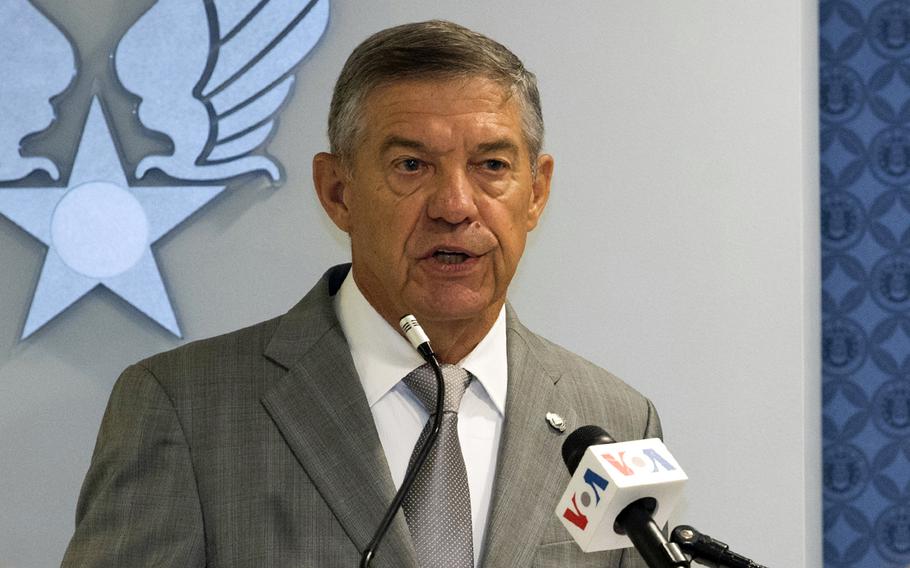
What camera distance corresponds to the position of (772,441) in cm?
261

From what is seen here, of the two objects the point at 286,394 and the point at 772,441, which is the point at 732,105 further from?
the point at 286,394

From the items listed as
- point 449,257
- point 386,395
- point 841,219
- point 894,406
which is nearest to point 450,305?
point 449,257

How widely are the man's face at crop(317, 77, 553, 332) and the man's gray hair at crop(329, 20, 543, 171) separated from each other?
18 mm

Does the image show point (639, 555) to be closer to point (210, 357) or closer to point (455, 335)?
point (455, 335)

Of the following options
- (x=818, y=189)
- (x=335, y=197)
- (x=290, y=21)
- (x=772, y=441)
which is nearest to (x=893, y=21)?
(x=818, y=189)

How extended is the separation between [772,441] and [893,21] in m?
1.01

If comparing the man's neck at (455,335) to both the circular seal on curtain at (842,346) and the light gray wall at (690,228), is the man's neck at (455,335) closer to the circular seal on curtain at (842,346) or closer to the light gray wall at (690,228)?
the light gray wall at (690,228)

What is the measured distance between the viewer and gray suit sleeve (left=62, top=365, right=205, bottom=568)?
1628 mm

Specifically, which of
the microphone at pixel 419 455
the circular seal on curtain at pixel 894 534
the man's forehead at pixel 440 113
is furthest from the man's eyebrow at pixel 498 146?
the circular seal on curtain at pixel 894 534

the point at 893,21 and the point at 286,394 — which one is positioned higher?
the point at 893,21

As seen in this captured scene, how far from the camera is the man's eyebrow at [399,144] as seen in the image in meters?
1.80

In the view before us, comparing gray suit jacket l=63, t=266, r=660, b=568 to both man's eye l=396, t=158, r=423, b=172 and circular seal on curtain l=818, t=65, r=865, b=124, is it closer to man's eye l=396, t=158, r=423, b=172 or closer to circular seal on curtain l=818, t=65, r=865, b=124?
man's eye l=396, t=158, r=423, b=172

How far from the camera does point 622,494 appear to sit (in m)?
1.23

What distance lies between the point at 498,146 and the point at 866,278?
4.37 ft
